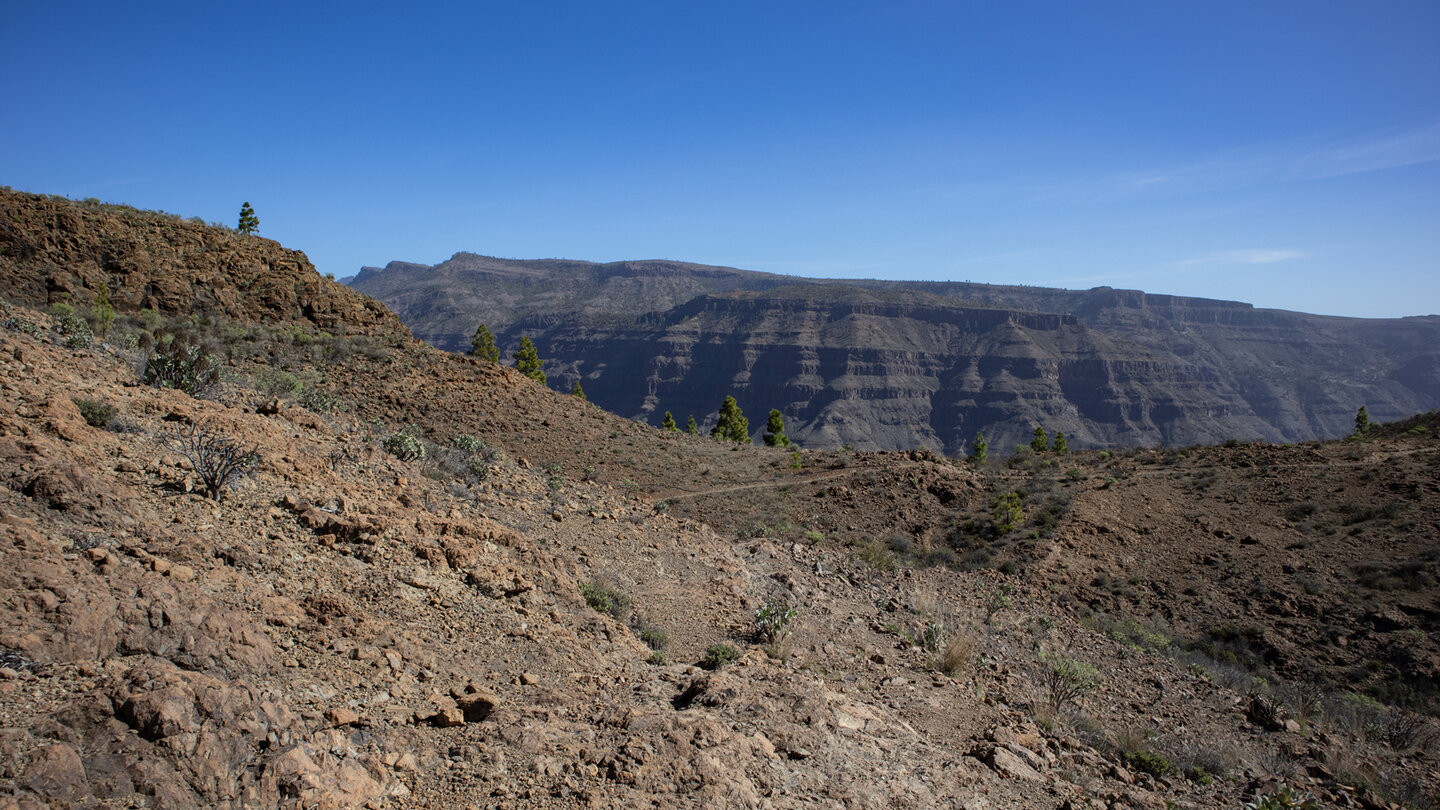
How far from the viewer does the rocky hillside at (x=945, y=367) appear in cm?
14075

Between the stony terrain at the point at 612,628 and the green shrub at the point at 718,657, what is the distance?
6 cm

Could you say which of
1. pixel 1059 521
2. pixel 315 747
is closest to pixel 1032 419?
pixel 1059 521

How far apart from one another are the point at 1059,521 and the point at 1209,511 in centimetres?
406

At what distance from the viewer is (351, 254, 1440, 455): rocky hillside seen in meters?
141

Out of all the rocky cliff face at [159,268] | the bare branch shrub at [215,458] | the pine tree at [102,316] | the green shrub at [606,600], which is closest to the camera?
the bare branch shrub at [215,458]

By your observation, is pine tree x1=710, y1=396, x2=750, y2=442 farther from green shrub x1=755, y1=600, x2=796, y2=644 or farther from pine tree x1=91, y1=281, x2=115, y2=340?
green shrub x1=755, y1=600, x2=796, y2=644

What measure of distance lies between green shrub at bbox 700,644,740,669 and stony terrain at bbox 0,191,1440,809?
56 mm

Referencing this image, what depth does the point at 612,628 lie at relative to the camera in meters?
7.86

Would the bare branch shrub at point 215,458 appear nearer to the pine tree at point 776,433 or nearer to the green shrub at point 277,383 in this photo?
the green shrub at point 277,383

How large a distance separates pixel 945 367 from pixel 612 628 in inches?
6170

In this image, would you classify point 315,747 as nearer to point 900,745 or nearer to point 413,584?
point 413,584

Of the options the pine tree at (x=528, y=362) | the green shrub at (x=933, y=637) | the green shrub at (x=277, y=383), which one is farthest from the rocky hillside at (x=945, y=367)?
the green shrub at (x=933, y=637)

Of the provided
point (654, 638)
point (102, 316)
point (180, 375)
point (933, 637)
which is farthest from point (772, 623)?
point (102, 316)

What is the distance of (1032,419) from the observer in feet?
440
